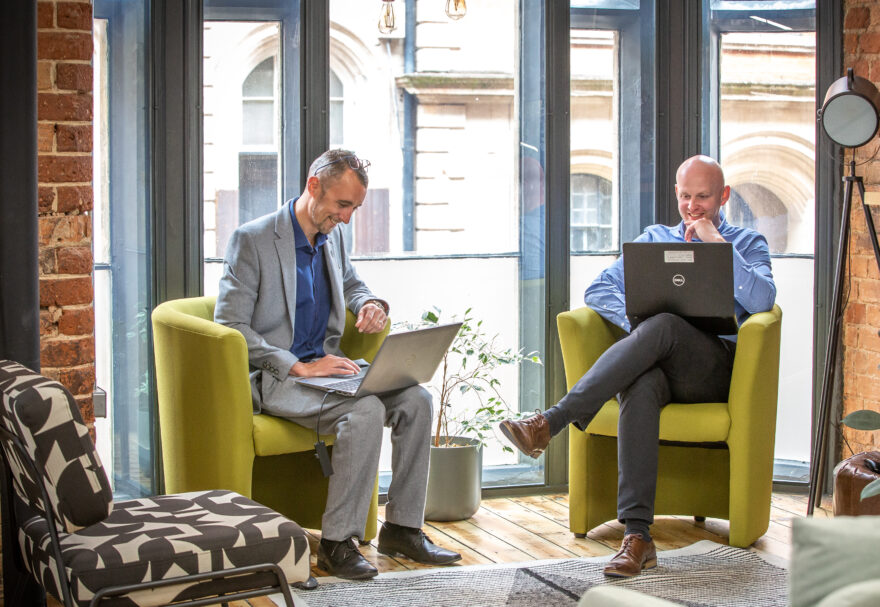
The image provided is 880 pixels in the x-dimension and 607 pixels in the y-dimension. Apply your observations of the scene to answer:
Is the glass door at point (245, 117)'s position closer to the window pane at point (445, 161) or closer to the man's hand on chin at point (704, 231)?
the window pane at point (445, 161)

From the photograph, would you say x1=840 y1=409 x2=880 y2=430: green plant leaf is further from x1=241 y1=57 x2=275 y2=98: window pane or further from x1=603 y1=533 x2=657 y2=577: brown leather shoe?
x1=241 y1=57 x2=275 y2=98: window pane

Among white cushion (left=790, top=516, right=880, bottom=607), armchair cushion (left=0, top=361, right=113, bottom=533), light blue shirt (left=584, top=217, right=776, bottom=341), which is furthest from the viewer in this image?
light blue shirt (left=584, top=217, right=776, bottom=341)

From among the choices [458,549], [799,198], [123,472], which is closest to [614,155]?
[799,198]

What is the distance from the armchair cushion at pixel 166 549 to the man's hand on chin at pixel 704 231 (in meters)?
1.90

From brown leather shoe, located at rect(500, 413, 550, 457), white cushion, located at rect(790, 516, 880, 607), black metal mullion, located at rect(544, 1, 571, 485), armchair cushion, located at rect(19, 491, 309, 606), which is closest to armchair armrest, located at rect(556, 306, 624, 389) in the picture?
brown leather shoe, located at rect(500, 413, 550, 457)

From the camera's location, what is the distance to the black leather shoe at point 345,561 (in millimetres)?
3006

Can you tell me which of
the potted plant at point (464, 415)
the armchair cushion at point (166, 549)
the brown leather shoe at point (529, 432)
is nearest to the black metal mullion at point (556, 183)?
the potted plant at point (464, 415)

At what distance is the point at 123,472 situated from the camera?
3723 mm

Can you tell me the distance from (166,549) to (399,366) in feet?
3.82

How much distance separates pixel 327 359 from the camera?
3189 mm

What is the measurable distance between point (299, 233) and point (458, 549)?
112 centimetres

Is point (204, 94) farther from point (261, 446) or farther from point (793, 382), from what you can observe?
point (793, 382)

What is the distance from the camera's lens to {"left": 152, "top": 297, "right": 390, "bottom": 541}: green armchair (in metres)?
2.96

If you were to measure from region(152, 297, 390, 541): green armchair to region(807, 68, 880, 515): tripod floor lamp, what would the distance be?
1732mm
